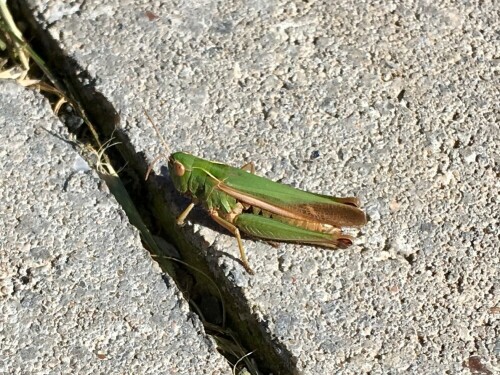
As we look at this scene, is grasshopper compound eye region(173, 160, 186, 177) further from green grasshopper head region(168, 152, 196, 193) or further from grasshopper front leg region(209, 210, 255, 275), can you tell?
grasshopper front leg region(209, 210, 255, 275)

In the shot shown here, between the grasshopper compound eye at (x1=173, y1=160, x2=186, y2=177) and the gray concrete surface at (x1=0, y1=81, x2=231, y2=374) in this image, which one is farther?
the grasshopper compound eye at (x1=173, y1=160, x2=186, y2=177)

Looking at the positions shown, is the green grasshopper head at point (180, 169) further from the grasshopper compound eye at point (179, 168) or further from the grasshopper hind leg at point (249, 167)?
the grasshopper hind leg at point (249, 167)

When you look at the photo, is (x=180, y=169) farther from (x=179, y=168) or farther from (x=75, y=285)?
(x=75, y=285)

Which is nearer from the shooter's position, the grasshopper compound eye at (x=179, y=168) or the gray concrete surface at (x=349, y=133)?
the gray concrete surface at (x=349, y=133)

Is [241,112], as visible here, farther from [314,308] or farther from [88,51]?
[314,308]

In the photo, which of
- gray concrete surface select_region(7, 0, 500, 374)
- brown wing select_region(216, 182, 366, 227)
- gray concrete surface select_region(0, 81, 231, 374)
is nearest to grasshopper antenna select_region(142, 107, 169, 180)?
gray concrete surface select_region(7, 0, 500, 374)

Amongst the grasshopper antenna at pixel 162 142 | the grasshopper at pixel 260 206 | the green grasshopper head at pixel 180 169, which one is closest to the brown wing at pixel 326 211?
the grasshopper at pixel 260 206

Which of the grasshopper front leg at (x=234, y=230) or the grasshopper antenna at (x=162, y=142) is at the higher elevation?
the grasshopper antenna at (x=162, y=142)

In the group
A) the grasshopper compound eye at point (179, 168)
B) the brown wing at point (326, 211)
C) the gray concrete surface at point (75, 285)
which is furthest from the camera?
the grasshopper compound eye at point (179, 168)
